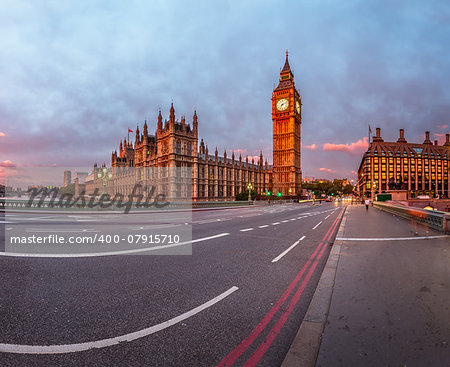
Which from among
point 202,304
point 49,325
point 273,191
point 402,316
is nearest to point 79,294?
point 49,325

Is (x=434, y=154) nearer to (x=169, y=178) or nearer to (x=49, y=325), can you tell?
(x=169, y=178)

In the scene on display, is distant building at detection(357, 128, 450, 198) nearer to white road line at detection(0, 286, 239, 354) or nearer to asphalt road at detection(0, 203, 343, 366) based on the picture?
asphalt road at detection(0, 203, 343, 366)

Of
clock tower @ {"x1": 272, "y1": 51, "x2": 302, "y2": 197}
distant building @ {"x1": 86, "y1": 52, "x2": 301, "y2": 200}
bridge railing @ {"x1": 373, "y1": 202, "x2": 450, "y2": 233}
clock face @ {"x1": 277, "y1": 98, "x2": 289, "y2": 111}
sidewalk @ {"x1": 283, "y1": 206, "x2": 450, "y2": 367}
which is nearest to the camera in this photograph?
sidewalk @ {"x1": 283, "y1": 206, "x2": 450, "y2": 367}

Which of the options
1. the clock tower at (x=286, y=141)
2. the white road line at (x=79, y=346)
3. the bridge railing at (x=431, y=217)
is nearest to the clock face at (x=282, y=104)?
the clock tower at (x=286, y=141)

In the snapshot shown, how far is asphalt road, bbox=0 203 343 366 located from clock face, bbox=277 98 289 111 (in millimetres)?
91705

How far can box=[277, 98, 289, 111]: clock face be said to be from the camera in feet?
293

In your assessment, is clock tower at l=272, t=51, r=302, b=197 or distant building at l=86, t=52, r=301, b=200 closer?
distant building at l=86, t=52, r=301, b=200

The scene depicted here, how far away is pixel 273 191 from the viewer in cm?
8825

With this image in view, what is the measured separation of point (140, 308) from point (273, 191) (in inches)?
3421

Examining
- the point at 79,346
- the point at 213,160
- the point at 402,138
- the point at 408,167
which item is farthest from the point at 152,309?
the point at 402,138

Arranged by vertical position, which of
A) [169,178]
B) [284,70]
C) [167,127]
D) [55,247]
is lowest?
[55,247]

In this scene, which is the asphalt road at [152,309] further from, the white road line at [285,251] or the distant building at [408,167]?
the distant building at [408,167]

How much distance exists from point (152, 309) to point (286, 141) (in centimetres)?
9116

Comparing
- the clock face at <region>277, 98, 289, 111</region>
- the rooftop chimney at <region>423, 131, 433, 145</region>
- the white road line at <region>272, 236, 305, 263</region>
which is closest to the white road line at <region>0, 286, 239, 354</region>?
the white road line at <region>272, 236, 305, 263</region>
